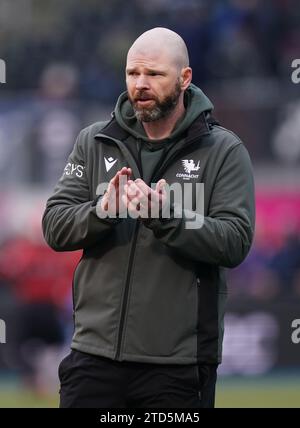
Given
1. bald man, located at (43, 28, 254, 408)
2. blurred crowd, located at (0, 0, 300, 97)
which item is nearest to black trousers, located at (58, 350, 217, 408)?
bald man, located at (43, 28, 254, 408)

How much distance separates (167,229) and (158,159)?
1.29 feet

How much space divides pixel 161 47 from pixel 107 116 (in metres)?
7.14

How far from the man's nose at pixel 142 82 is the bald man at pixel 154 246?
1cm

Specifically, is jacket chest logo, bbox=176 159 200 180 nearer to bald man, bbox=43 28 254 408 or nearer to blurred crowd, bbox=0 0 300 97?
bald man, bbox=43 28 254 408

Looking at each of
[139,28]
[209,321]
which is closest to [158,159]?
[209,321]

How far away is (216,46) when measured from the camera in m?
14.1

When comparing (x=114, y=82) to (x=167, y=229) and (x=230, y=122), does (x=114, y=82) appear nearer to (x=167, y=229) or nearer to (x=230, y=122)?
(x=230, y=122)

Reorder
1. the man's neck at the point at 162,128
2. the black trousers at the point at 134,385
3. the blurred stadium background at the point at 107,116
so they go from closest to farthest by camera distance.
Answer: the black trousers at the point at 134,385
the man's neck at the point at 162,128
the blurred stadium background at the point at 107,116

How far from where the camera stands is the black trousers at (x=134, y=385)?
14.9 feet

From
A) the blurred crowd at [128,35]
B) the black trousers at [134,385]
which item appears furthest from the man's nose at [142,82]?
the blurred crowd at [128,35]

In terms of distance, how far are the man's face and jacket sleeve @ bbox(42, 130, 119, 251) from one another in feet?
1.20

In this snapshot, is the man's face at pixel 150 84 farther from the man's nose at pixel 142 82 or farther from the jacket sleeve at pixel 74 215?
the jacket sleeve at pixel 74 215

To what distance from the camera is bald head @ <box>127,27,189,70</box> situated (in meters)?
4.59

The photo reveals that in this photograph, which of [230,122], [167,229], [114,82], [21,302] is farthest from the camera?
[114,82]
